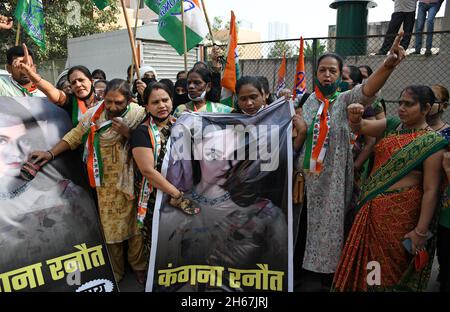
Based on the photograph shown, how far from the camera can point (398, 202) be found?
2.32 m

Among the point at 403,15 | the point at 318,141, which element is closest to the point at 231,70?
the point at 318,141

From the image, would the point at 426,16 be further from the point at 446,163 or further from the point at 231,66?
the point at 446,163

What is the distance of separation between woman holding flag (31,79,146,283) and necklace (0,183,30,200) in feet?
0.97

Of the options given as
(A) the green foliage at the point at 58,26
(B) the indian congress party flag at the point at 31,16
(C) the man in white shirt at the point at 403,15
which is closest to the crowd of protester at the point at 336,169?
(B) the indian congress party flag at the point at 31,16

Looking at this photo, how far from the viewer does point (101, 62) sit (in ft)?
35.4

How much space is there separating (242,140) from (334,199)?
777mm

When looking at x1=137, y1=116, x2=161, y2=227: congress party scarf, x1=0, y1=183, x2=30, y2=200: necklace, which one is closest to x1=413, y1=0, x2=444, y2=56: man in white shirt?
x1=137, y1=116, x2=161, y2=227: congress party scarf

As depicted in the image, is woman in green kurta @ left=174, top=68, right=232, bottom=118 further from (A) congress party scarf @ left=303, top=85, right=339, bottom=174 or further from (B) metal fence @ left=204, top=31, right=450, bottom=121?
(B) metal fence @ left=204, top=31, right=450, bottom=121

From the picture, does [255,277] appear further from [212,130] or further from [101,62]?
[101,62]

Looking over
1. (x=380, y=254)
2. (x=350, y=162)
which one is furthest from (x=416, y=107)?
(x=380, y=254)

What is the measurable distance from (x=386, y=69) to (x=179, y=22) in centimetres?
234

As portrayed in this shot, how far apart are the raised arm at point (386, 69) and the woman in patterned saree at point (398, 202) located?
5.3 inches

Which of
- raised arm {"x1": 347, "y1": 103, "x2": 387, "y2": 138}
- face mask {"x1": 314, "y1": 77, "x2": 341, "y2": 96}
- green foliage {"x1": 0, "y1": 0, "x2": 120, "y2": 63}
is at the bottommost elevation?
raised arm {"x1": 347, "y1": 103, "x2": 387, "y2": 138}

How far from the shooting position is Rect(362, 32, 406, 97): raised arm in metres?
2.12
